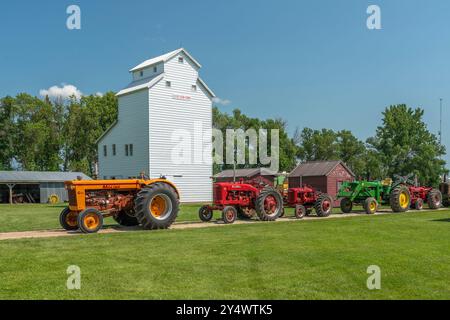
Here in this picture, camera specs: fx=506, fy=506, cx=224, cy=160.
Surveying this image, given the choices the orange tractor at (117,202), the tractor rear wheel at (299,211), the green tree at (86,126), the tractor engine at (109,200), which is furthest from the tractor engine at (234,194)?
the green tree at (86,126)

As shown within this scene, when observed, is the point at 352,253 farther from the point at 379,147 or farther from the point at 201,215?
the point at 379,147

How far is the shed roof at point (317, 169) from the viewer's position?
38500 mm

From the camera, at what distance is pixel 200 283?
7.66m

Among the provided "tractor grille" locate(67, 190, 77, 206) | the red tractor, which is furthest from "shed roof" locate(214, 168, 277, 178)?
"tractor grille" locate(67, 190, 77, 206)

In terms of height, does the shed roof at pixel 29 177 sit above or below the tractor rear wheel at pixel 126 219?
above

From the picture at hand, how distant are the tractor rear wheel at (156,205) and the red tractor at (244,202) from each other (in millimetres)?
2920

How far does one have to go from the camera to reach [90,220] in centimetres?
1482

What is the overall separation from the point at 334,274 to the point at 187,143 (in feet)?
92.2

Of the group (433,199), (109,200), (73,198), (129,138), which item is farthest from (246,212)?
(129,138)

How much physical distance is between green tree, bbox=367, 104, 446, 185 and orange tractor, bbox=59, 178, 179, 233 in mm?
41076

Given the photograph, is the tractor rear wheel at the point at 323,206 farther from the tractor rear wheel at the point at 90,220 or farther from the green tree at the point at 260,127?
the green tree at the point at 260,127

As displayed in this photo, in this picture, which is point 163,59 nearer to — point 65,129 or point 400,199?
Answer: point 400,199

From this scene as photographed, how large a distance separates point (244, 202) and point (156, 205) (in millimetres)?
4638
